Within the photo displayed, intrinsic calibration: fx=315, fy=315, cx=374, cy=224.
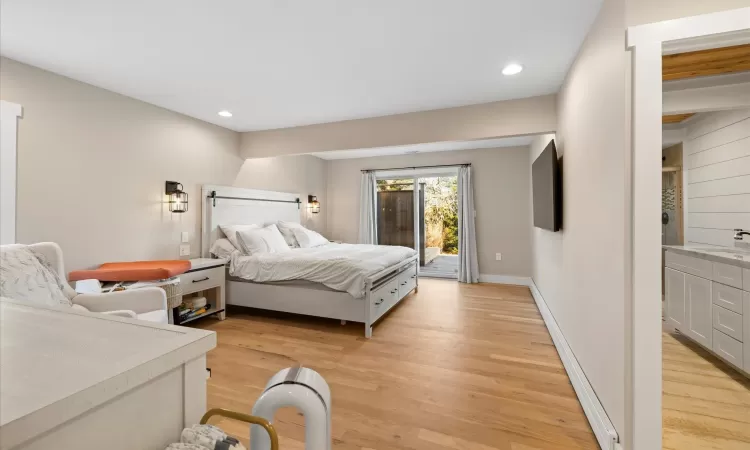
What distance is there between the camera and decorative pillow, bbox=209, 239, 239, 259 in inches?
145

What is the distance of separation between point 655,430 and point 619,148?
1191mm

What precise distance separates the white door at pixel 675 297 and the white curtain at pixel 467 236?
2.59m

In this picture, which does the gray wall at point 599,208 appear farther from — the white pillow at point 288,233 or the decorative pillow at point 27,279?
the white pillow at point 288,233

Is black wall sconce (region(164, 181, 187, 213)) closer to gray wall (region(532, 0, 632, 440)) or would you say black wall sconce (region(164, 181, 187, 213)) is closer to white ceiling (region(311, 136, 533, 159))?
white ceiling (region(311, 136, 533, 159))

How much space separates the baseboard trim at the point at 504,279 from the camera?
5.23 meters

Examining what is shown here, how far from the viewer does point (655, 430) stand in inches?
50.7

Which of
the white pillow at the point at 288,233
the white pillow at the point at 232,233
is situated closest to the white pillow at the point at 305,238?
the white pillow at the point at 288,233

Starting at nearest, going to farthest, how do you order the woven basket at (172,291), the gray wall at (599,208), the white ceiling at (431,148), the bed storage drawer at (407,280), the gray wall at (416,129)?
the gray wall at (599,208), the woven basket at (172,291), the gray wall at (416,129), the bed storage drawer at (407,280), the white ceiling at (431,148)

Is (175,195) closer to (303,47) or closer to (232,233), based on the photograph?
(232,233)

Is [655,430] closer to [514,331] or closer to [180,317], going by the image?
[514,331]

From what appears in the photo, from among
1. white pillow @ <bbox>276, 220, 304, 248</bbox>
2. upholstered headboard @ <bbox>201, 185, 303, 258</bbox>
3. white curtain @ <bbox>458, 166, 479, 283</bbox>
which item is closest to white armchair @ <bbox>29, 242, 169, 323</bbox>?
upholstered headboard @ <bbox>201, 185, 303, 258</bbox>

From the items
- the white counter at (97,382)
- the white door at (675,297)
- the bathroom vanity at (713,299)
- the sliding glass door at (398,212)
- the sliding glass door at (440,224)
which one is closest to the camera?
the white counter at (97,382)

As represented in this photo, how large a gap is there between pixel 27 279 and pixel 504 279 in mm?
5545

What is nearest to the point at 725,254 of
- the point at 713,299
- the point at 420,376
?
the point at 713,299
